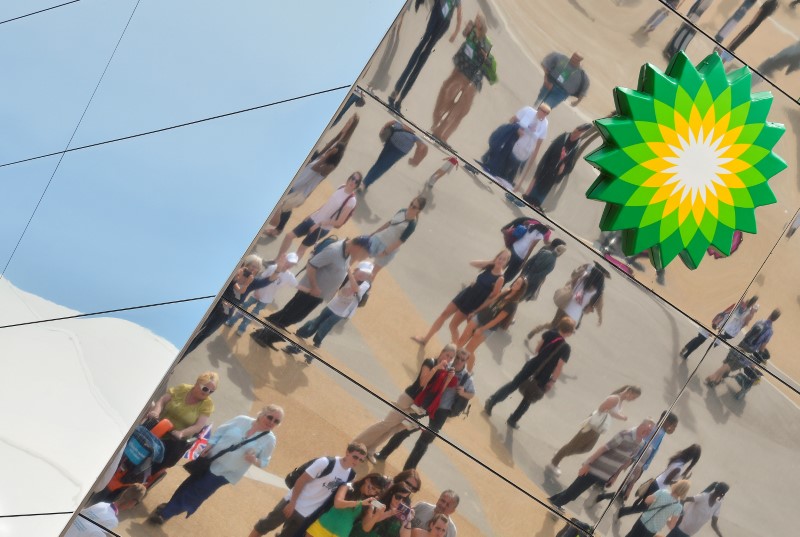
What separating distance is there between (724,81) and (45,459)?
4.05 metres

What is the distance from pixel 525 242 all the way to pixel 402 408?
108 centimetres

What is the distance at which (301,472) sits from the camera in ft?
16.3

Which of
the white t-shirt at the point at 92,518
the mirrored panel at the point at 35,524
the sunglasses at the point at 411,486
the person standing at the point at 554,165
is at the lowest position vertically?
the mirrored panel at the point at 35,524

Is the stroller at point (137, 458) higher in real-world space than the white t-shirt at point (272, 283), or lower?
lower

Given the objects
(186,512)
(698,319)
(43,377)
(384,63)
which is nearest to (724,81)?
(698,319)

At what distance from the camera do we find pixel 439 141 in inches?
200

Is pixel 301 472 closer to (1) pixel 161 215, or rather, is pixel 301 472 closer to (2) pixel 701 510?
(1) pixel 161 215

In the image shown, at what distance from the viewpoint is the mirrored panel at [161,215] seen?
483 centimetres

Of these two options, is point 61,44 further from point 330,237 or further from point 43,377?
point 330,237

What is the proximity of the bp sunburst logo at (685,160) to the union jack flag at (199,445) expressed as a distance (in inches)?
A: 90.8

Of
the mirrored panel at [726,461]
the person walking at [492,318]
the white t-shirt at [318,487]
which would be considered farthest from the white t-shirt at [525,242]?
the white t-shirt at [318,487]

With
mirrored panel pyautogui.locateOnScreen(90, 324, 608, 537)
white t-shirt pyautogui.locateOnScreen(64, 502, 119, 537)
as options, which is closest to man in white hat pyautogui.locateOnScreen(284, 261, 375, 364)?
mirrored panel pyautogui.locateOnScreen(90, 324, 608, 537)

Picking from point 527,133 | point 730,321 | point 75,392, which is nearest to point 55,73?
point 75,392

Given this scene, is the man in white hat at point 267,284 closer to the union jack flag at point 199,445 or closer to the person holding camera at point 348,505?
the union jack flag at point 199,445
